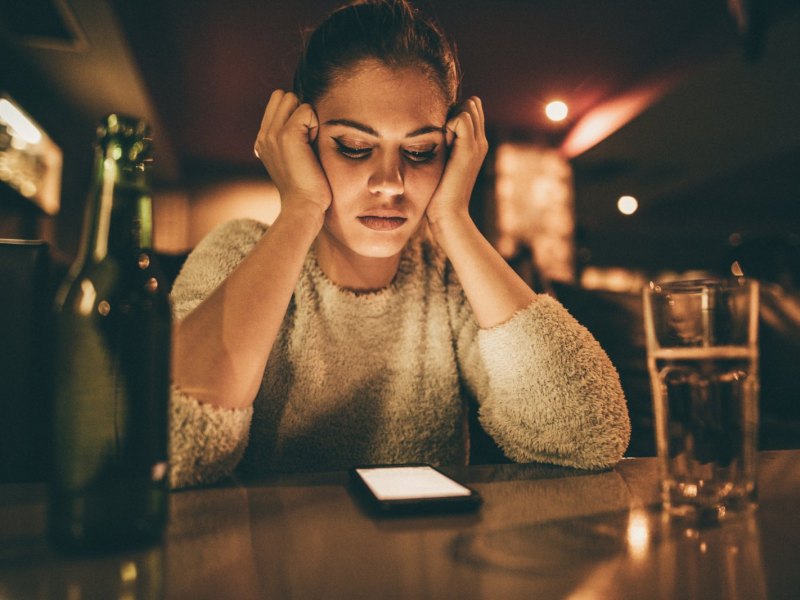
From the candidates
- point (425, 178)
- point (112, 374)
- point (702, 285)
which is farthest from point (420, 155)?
point (112, 374)

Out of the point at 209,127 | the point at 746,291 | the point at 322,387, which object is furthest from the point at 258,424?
the point at 209,127

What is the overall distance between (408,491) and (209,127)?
4.70m

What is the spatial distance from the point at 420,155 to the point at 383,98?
0.36 ft

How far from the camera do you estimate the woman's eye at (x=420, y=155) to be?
0.97 meters

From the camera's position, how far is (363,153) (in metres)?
0.95

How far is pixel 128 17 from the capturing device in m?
2.98

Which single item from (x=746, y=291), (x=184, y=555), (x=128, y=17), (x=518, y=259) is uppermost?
(x=128, y=17)

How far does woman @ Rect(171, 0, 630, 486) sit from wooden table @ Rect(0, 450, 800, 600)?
0.67 feet

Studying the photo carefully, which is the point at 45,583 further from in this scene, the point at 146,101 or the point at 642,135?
the point at 642,135

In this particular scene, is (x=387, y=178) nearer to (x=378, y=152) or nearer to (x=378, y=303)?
(x=378, y=152)

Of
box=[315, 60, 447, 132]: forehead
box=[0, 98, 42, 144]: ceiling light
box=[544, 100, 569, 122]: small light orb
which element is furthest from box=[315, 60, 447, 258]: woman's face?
box=[544, 100, 569, 122]: small light orb

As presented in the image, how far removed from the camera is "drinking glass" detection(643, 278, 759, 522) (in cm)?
52

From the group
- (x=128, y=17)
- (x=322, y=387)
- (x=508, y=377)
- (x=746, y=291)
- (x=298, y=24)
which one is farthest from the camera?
(x=298, y=24)

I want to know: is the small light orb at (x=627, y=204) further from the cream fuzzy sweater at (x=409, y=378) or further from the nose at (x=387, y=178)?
the nose at (x=387, y=178)
